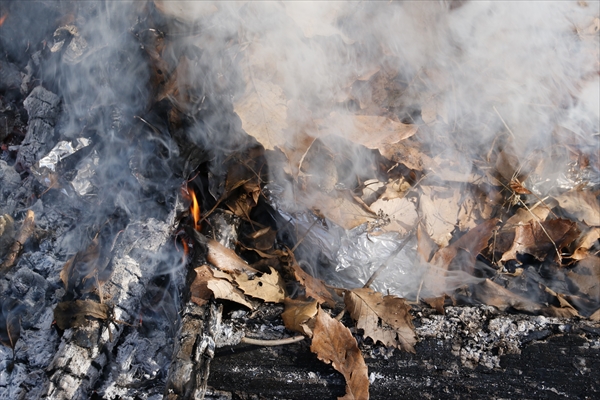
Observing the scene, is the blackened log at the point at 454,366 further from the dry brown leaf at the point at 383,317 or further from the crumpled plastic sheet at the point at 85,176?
the crumpled plastic sheet at the point at 85,176

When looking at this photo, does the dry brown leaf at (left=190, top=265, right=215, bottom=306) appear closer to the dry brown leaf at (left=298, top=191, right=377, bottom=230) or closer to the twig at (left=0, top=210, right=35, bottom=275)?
the dry brown leaf at (left=298, top=191, right=377, bottom=230)

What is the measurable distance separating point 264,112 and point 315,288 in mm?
918

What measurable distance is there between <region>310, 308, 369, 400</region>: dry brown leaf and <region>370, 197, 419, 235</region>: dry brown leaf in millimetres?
692

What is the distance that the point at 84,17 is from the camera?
270 cm

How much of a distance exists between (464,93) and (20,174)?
2.80 metres

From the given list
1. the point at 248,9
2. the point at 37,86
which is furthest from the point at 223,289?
the point at 37,86

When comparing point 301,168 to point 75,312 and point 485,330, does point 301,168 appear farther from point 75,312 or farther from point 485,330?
point 75,312

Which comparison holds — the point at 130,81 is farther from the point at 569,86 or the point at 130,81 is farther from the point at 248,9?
the point at 569,86

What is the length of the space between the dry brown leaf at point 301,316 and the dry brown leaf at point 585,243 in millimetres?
1514

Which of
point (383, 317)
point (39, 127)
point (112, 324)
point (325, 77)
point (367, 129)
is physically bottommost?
point (112, 324)

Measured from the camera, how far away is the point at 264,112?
2.07 metres

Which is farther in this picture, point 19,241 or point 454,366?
point 19,241

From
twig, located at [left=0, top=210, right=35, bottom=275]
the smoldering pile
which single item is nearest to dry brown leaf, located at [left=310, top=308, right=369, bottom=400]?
the smoldering pile

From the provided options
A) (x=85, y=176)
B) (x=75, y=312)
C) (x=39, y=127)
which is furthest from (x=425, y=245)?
(x=39, y=127)
